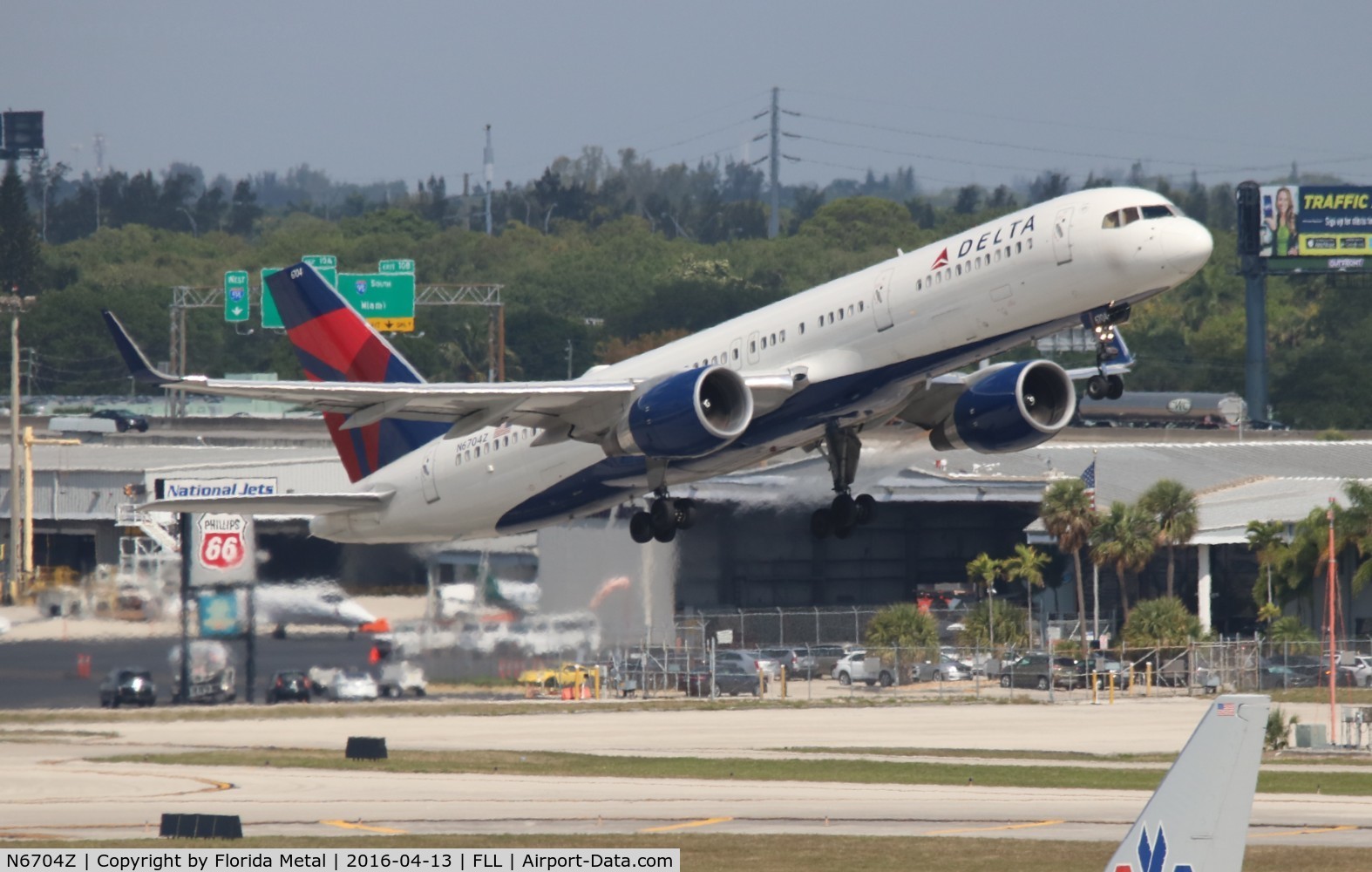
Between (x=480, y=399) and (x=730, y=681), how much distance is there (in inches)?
1372

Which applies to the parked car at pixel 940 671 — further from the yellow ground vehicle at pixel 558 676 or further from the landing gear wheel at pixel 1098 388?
the landing gear wheel at pixel 1098 388

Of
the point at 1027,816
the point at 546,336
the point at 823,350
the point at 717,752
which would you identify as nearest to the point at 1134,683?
the point at 717,752

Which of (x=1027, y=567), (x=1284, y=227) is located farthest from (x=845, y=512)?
(x=1284, y=227)

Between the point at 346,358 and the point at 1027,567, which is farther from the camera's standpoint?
the point at 1027,567

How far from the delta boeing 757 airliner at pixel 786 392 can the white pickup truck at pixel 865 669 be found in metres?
32.1

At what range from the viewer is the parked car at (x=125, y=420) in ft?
429

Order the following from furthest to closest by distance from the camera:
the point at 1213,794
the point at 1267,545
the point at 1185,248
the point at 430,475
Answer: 1. the point at 1267,545
2. the point at 430,475
3. the point at 1185,248
4. the point at 1213,794

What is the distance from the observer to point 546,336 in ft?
591

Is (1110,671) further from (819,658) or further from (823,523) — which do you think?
(823,523)

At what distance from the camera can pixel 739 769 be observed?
48906mm

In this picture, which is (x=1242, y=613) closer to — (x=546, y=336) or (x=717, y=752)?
(x=717, y=752)

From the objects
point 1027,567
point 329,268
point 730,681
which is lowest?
point 730,681

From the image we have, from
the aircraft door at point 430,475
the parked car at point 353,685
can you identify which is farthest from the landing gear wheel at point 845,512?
→ the parked car at point 353,685

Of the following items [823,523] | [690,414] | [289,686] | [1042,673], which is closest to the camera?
[690,414]
